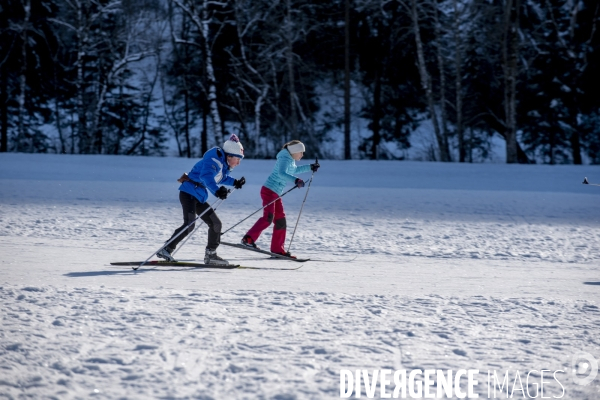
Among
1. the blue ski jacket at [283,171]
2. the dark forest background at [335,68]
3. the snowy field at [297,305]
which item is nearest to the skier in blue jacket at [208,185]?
the snowy field at [297,305]

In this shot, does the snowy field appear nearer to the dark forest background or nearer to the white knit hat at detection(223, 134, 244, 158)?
the white knit hat at detection(223, 134, 244, 158)

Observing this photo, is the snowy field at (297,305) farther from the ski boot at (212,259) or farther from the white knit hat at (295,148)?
the white knit hat at (295,148)

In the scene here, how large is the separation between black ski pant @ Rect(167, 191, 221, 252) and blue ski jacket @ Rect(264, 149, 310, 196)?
1122 millimetres

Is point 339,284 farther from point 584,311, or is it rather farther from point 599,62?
point 599,62

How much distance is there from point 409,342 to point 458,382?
2.45ft

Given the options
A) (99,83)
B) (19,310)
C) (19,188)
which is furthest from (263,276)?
(99,83)

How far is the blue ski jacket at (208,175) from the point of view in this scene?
734 centimetres

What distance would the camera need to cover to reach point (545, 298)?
21.1ft

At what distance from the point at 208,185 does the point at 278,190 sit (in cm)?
137

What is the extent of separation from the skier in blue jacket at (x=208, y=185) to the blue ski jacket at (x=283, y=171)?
79cm

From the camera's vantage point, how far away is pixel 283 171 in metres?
8.31

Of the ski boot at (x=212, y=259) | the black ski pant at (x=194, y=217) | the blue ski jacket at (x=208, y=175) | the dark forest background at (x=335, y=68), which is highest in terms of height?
the dark forest background at (x=335, y=68)

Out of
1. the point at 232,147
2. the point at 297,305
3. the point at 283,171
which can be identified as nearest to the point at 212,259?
the point at 232,147

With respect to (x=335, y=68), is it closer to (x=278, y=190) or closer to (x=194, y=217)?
(x=278, y=190)
